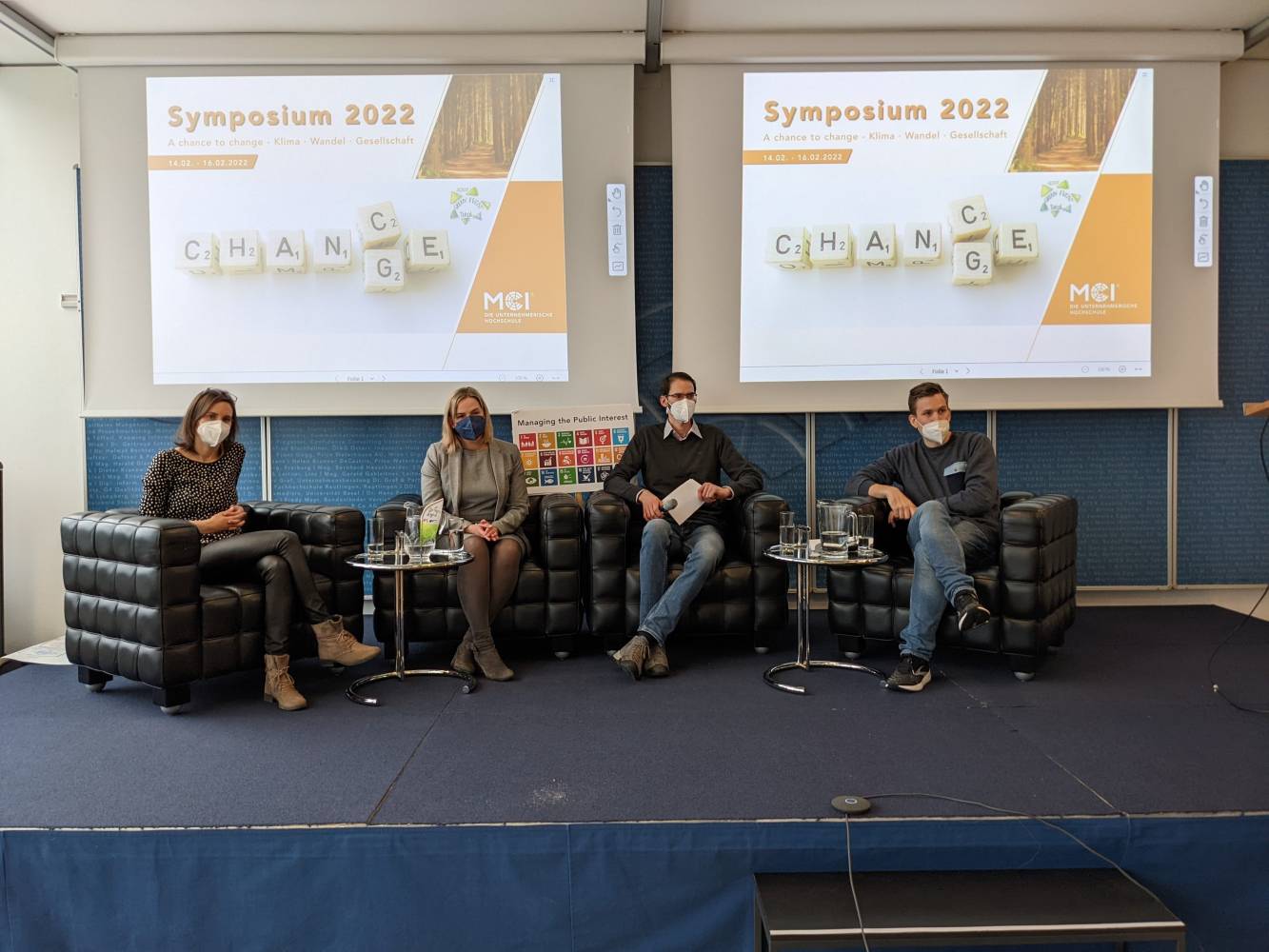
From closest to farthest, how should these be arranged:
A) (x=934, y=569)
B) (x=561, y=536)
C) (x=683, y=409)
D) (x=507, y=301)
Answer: (x=934, y=569)
(x=561, y=536)
(x=683, y=409)
(x=507, y=301)

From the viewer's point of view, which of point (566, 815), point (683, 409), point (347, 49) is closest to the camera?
point (566, 815)

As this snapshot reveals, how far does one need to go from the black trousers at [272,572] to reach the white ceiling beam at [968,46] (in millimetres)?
3124

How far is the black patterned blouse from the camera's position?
3152mm

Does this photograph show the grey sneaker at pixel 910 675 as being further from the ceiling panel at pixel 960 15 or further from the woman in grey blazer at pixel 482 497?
the ceiling panel at pixel 960 15

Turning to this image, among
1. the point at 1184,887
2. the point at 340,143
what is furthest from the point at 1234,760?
the point at 340,143

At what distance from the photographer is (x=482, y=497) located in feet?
11.7

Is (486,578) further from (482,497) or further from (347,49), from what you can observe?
(347,49)

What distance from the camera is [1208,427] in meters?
4.60

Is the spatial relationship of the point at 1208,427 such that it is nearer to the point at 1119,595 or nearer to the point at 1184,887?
the point at 1119,595

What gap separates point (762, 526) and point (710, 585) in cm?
34

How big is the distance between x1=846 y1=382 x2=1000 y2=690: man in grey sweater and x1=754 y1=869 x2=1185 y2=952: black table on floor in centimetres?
120

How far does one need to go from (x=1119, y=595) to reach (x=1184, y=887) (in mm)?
2982

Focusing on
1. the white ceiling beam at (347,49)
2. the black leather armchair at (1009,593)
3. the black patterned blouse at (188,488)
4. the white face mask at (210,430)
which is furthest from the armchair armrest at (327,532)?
the white ceiling beam at (347,49)

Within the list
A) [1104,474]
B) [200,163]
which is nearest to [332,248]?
[200,163]
